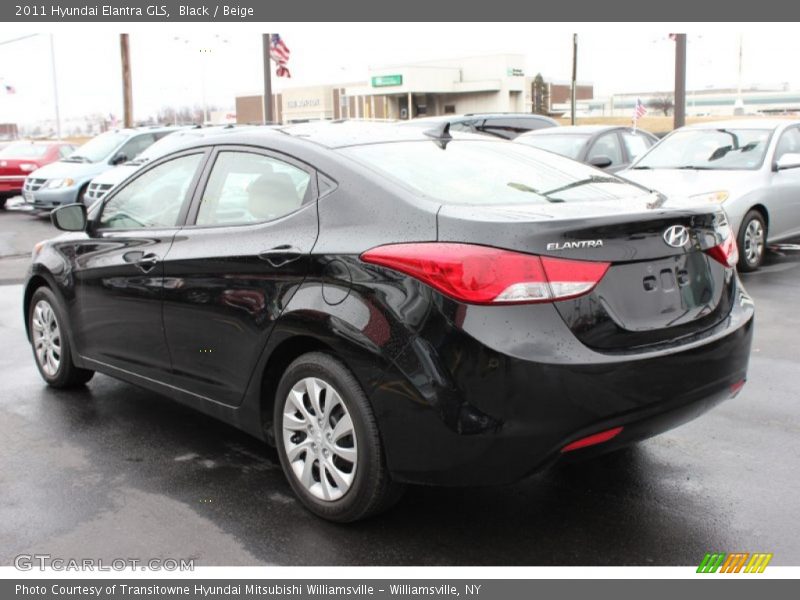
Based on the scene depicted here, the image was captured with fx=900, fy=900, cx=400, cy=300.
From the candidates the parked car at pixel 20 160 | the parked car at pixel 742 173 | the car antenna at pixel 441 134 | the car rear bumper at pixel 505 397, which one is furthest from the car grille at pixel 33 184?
the car rear bumper at pixel 505 397

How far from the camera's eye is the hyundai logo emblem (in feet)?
11.7

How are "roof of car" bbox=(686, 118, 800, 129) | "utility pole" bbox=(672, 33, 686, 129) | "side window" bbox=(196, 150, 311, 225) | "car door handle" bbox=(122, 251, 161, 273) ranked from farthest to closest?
1. "utility pole" bbox=(672, 33, 686, 129)
2. "roof of car" bbox=(686, 118, 800, 129)
3. "car door handle" bbox=(122, 251, 161, 273)
4. "side window" bbox=(196, 150, 311, 225)

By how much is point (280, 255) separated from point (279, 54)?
25263 mm

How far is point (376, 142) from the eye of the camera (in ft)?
14.2

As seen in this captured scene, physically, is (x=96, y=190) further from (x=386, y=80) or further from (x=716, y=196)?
(x=386, y=80)

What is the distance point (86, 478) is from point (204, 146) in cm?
180

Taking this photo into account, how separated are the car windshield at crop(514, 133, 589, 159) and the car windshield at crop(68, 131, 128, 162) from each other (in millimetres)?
9072

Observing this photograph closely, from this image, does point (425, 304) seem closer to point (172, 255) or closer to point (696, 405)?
point (696, 405)

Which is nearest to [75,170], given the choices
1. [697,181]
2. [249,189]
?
[697,181]

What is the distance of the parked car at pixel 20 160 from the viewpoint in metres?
21.0

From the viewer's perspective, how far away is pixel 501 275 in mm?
3254

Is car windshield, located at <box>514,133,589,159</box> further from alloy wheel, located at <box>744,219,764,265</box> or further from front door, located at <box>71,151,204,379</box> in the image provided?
front door, located at <box>71,151,204,379</box>

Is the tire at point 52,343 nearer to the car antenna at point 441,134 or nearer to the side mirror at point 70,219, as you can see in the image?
the side mirror at point 70,219

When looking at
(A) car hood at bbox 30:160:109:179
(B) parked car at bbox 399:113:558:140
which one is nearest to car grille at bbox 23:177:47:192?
(A) car hood at bbox 30:160:109:179
